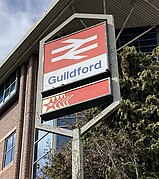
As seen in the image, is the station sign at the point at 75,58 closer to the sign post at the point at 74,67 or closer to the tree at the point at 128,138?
the sign post at the point at 74,67

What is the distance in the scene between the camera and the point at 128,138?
11945mm

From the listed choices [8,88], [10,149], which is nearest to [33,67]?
[8,88]

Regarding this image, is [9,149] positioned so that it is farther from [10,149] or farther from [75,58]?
[75,58]

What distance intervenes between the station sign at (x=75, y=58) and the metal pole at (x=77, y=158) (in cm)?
103

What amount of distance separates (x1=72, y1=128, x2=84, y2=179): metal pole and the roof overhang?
9.29 m

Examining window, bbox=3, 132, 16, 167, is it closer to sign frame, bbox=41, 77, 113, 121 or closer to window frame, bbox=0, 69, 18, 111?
window frame, bbox=0, 69, 18, 111

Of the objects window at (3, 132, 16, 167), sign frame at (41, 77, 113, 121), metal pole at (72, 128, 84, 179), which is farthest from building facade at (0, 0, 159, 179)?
metal pole at (72, 128, 84, 179)

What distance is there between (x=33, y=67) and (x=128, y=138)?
8986mm

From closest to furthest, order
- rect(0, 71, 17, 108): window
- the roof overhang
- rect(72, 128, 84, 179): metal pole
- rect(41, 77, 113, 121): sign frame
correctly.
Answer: rect(72, 128, 84, 179): metal pole < rect(41, 77, 113, 121): sign frame < the roof overhang < rect(0, 71, 17, 108): window

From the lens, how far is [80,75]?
354 inches

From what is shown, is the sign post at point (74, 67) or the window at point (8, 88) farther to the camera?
the window at point (8, 88)

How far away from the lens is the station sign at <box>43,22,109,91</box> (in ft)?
29.5

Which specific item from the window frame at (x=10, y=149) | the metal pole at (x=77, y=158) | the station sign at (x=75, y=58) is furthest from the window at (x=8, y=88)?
the metal pole at (x=77, y=158)

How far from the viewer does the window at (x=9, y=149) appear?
19281mm
